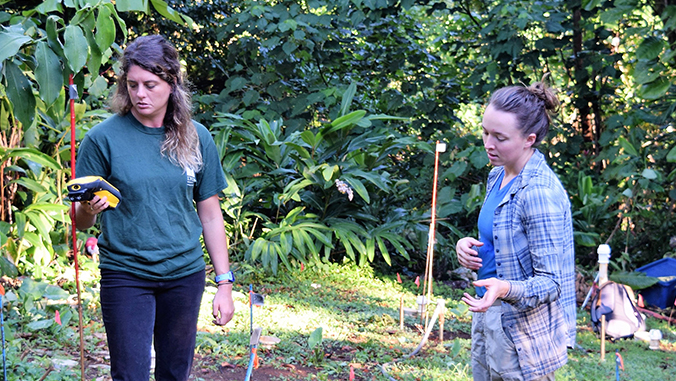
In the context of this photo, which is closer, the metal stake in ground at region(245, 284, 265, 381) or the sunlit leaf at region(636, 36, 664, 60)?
the metal stake in ground at region(245, 284, 265, 381)

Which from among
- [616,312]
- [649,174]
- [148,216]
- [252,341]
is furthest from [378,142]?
[148,216]

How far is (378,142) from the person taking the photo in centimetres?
651

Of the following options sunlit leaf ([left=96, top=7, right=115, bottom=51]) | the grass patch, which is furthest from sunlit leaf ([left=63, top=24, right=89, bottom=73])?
the grass patch

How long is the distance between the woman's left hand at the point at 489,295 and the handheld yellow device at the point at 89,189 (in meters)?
1.11

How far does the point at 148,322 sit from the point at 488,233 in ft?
3.86

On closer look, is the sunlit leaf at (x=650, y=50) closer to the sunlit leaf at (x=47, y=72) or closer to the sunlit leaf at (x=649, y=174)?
the sunlit leaf at (x=649, y=174)

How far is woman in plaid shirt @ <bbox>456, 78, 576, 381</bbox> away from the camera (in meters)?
1.87

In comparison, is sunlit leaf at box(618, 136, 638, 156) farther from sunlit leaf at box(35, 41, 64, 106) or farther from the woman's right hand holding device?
sunlit leaf at box(35, 41, 64, 106)

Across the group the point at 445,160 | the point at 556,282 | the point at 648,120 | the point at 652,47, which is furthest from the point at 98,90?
the point at 648,120

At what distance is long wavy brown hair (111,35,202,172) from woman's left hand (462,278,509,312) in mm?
1066

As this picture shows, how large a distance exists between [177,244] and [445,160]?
4.82m

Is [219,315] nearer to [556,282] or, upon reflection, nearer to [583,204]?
[556,282]

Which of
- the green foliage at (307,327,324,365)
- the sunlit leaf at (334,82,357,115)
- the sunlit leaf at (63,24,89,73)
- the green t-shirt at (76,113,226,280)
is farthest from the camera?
the sunlit leaf at (334,82,357,115)

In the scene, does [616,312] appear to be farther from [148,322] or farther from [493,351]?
[148,322]
